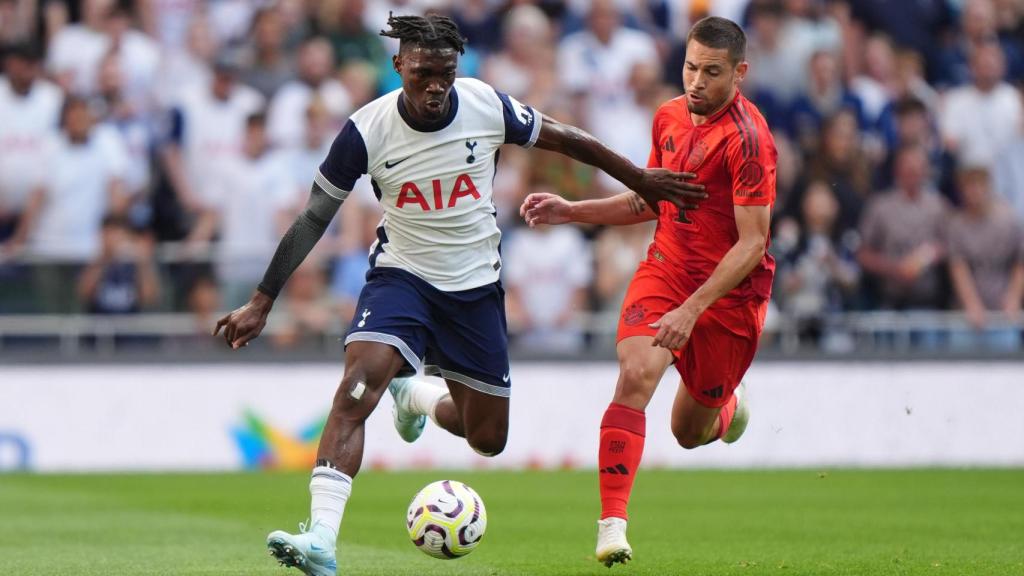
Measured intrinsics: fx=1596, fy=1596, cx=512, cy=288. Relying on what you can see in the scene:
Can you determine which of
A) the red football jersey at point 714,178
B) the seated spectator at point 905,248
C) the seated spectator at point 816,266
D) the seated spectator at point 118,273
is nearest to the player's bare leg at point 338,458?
the red football jersey at point 714,178

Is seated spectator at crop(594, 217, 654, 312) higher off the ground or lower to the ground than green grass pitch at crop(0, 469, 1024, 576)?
higher

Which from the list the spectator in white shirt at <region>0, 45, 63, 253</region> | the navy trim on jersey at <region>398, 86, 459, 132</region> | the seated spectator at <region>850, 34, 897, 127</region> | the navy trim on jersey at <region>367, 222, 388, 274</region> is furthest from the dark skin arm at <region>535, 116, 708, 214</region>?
the seated spectator at <region>850, 34, 897, 127</region>

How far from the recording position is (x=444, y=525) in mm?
8070

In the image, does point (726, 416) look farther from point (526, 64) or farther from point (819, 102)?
point (819, 102)

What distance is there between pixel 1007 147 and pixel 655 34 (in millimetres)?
4352

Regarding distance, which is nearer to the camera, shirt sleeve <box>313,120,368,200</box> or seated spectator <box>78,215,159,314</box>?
shirt sleeve <box>313,120,368,200</box>

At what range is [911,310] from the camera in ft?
57.1

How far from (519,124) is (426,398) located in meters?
2.12

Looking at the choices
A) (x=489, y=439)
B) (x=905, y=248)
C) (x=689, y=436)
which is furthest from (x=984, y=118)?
(x=489, y=439)

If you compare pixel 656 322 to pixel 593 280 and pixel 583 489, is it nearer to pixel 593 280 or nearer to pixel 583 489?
pixel 583 489

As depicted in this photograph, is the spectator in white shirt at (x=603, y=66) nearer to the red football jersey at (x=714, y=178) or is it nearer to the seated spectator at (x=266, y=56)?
the seated spectator at (x=266, y=56)

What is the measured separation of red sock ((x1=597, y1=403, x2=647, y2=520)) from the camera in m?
8.37

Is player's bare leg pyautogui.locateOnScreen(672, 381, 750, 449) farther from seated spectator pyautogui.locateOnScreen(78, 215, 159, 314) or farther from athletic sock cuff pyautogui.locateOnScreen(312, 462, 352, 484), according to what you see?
seated spectator pyautogui.locateOnScreen(78, 215, 159, 314)

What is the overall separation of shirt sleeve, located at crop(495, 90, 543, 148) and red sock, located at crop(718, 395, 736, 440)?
227cm
